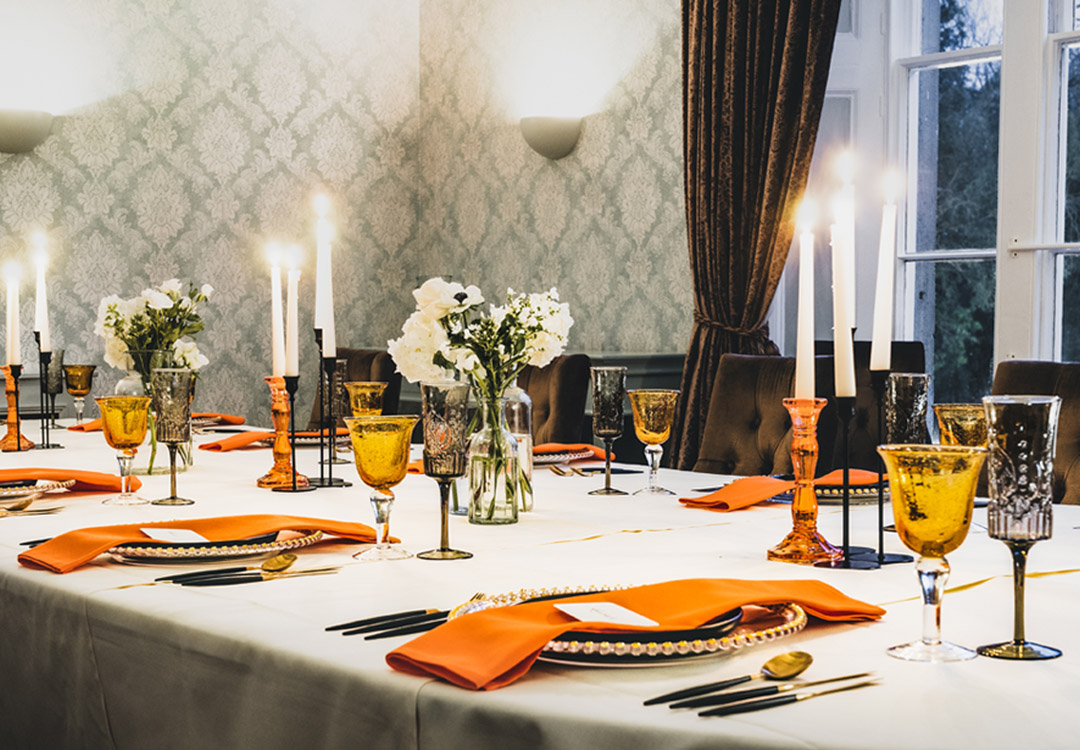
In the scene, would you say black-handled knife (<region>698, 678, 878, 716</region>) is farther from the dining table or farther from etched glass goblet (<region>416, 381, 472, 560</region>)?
etched glass goblet (<region>416, 381, 472, 560</region>)

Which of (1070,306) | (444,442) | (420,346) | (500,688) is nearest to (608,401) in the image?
(420,346)

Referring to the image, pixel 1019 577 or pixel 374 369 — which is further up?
pixel 374 369

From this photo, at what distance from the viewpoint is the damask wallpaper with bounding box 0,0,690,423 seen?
4355 mm

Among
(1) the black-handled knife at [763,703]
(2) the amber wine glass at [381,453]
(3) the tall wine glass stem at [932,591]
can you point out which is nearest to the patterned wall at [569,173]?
(2) the amber wine glass at [381,453]

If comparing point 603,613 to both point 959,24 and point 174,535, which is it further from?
point 959,24

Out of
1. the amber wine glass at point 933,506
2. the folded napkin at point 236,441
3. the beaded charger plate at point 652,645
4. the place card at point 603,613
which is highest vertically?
the amber wine glass at point 933,506

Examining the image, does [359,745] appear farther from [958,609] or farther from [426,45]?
[426,45]

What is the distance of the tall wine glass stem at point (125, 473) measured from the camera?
5.98ft

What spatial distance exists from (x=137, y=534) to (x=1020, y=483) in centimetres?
98

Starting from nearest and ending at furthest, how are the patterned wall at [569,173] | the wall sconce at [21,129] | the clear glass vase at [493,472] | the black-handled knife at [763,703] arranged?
the black-handled knife at [763,703] → the clear glass vase at [493,472] → the wall sconce at [21,129] → the patterned wall at [569,173]

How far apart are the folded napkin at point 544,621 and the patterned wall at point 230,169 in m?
3.80

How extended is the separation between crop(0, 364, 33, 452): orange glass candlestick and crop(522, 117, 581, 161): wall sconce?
2.53 metres

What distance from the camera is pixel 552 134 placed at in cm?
466

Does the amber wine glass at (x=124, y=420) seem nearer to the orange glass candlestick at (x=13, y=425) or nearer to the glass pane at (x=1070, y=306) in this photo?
the orange glass candlestick at (x=13, y=425)
